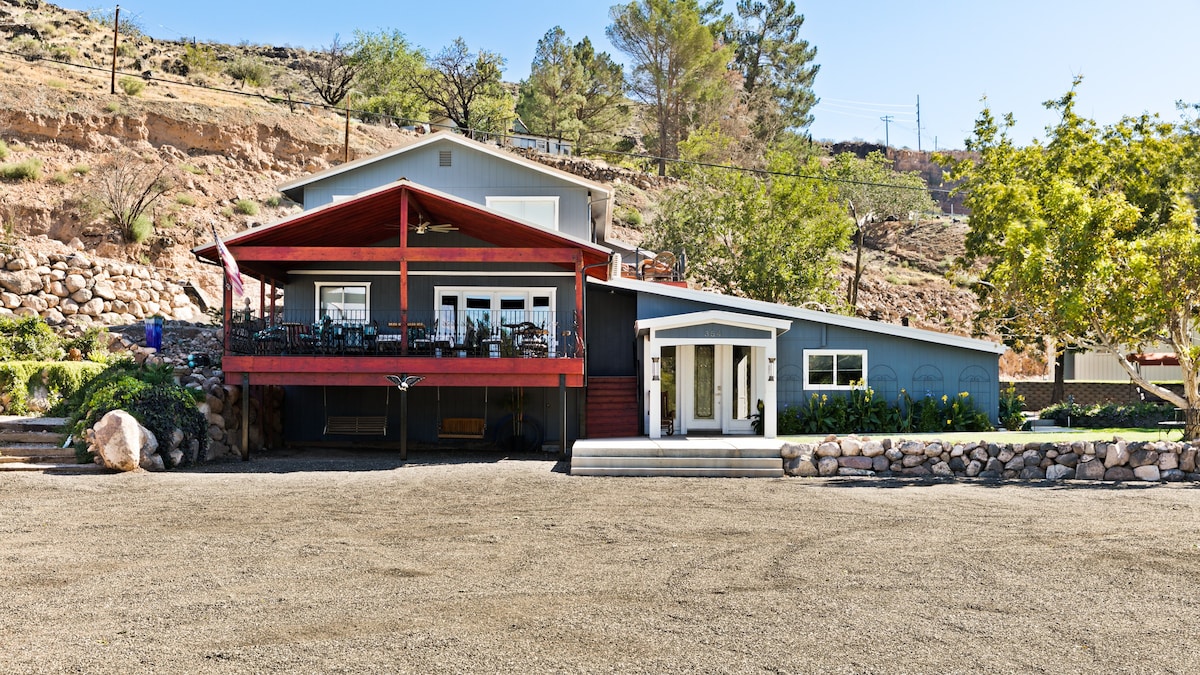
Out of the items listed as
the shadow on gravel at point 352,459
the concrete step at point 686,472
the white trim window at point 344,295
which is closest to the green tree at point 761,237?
the white trim window at point 344,295

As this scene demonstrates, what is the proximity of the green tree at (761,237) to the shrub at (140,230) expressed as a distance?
61.3ft

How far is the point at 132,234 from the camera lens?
31.3 metres

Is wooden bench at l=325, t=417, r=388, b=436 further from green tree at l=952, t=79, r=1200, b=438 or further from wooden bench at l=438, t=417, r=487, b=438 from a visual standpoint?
green tree at l=952, t=79, r=1200, b=438

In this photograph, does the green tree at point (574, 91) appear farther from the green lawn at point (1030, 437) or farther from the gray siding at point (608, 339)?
the green lawn at point (1030, 437)

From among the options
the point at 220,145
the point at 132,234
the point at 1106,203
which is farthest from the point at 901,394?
the point at 220,145

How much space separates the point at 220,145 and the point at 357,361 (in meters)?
27.4

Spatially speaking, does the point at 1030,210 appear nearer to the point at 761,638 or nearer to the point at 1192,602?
the point at 1192,602

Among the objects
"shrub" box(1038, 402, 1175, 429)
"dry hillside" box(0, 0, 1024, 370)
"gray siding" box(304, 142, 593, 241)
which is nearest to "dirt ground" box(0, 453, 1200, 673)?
"shrub" box(1038, 402, 1175, 429)

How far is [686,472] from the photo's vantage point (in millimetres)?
15133

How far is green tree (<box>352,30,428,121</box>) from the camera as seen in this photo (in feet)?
177

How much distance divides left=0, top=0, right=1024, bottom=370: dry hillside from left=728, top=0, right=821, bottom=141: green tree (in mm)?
14025

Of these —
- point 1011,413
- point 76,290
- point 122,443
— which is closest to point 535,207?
point 122,443

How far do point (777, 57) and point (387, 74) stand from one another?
2720 cm

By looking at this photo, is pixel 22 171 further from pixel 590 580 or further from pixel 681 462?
pixel 590 580
